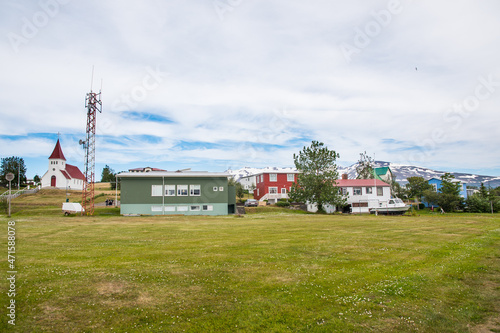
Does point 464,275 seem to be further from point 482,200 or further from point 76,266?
point 482,200

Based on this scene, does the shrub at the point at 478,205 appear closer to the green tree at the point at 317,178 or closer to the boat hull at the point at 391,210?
the boat hull at the point at 391,210

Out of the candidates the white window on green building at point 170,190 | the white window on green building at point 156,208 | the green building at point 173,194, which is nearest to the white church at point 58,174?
the green building at point 173,194

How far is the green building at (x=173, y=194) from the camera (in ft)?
163

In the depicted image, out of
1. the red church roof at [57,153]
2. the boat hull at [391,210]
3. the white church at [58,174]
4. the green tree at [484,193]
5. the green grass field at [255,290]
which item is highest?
the red church roof at [57,153]

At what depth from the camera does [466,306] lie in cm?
813

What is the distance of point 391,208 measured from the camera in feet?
176

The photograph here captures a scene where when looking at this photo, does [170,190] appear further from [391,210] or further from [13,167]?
[13,167]

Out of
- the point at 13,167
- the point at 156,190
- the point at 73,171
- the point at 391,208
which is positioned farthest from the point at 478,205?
the point at 13,167

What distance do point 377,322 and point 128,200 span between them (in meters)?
47.5

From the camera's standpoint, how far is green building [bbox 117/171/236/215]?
163 feet

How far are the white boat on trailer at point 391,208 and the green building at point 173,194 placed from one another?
83.3 feet

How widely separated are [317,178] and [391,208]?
1284 centimetres

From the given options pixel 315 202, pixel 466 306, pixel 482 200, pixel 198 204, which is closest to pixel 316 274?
pixel 466 306

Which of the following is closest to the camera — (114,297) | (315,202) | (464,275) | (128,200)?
(114,297)
